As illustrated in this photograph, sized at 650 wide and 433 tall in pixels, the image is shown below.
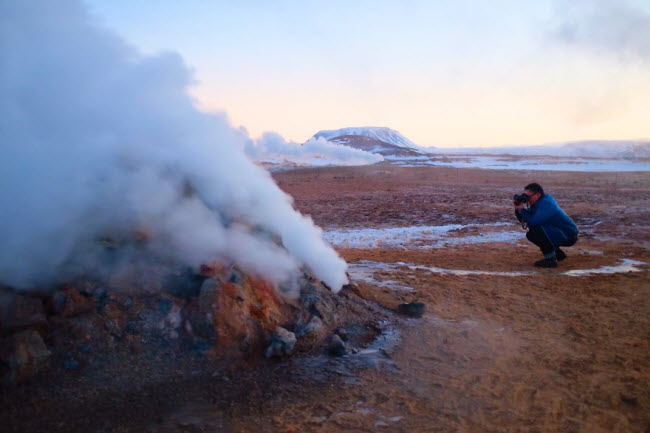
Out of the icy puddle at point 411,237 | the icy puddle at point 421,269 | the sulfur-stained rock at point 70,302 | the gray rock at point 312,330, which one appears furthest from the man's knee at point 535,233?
the sulfur-stained rock at point 70,302

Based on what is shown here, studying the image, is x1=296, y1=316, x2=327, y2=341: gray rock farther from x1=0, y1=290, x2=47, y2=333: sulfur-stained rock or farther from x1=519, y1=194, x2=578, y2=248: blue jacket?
x1=519, y1=194, x2=578, y2=248: blue jacket

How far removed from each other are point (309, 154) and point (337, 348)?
41070mm

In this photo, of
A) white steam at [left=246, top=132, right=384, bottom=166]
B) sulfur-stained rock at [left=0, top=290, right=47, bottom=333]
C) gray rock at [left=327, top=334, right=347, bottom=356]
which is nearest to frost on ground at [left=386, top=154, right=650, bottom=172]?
white steam at [left=246, top=132, right=384, bottom=166]

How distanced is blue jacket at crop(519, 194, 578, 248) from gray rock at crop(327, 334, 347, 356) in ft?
16.3

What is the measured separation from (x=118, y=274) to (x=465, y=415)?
295 cm

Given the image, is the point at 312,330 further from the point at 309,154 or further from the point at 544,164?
the point at 544,164

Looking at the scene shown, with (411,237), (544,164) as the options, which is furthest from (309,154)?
(411,237)

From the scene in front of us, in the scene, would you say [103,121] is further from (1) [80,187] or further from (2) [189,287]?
(2) [189,287]

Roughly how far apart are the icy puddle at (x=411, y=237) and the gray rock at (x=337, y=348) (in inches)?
218

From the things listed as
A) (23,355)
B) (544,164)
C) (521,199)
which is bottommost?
(23,355)

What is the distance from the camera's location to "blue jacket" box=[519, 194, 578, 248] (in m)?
7.53

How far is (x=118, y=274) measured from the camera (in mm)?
3947

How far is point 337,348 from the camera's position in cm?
398

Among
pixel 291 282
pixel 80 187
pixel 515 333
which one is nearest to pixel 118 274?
pixel 80 187
